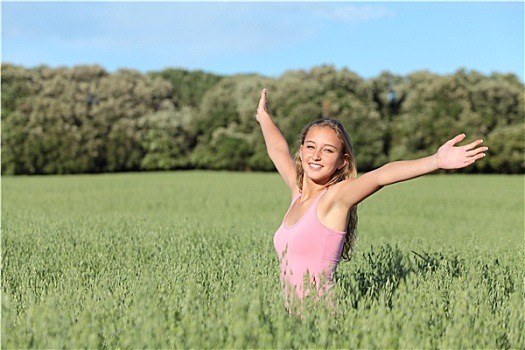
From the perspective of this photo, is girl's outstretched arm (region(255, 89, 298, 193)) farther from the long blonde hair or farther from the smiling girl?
the long blonde hair

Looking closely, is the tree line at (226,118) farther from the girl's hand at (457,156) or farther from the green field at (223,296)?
the girl's hand at (457,156)

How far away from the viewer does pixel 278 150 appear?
190 inches

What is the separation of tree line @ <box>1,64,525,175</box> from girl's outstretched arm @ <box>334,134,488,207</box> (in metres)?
44.5

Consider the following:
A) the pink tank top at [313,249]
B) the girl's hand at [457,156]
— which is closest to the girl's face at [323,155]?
the pink tank top at [313,249]

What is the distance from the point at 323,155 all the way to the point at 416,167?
0.71 m

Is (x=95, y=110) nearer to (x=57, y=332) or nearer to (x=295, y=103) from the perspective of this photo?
(x=295, y=103)

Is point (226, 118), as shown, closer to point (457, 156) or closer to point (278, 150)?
point (278, 150)

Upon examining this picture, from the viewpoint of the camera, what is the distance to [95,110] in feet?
174

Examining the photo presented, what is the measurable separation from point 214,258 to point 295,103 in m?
49.6

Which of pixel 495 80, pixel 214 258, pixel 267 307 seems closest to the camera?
pixel 267 307

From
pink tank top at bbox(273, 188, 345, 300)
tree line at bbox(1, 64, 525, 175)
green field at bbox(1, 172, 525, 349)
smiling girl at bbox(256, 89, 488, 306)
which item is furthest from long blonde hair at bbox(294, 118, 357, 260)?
tree line at bbox(1, 64, 525, 175)

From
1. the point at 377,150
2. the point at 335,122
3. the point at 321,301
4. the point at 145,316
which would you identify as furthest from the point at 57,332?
the point at 377,150

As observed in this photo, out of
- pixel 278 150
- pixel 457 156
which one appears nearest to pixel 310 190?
pixel 278 150

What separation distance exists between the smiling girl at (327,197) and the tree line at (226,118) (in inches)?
1737
